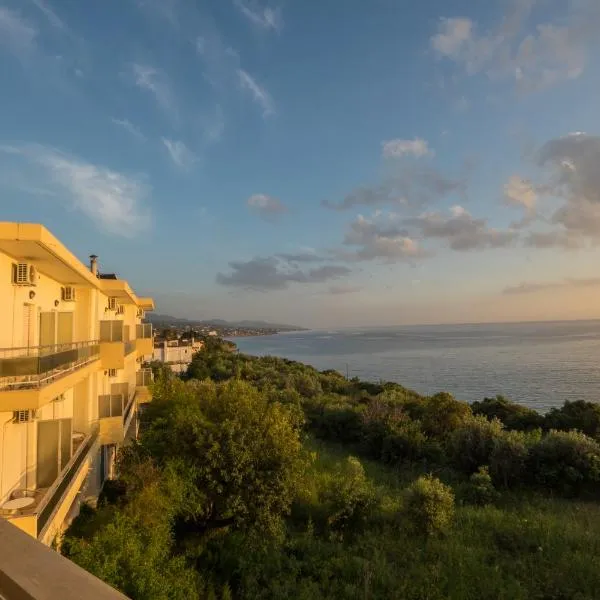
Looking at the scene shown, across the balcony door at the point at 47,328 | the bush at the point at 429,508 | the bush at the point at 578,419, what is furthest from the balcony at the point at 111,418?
the bush at the point at 578,419

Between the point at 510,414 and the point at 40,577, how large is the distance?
96.4 ft

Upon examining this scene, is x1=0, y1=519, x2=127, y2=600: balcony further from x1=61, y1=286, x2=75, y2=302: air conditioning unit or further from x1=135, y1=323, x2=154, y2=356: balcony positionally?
x1=135, y1=323, x2=154, y2=356: balcony

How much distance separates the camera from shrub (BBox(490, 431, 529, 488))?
54.7 feet

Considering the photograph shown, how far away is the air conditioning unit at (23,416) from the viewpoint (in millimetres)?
7251

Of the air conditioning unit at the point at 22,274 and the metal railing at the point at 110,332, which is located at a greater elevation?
the air conditioning unit at the point at 22,274

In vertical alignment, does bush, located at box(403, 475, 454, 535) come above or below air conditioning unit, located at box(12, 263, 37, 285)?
below

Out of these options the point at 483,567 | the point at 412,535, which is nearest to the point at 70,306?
the point at 412,535

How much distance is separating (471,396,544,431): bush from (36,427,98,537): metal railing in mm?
20173

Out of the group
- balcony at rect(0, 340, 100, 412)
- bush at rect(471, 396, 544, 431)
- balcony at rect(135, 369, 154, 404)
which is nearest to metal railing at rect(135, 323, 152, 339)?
balcony at rect(135, 369, 154, 404)

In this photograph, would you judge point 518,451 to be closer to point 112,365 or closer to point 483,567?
point 483,567

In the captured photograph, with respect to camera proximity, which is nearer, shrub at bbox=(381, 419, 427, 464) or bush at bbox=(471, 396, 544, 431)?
shrub at bbox=(381, 419, 427, 464)

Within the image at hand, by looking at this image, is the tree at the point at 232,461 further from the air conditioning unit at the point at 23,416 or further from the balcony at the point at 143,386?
the balcony at the point at 143,386

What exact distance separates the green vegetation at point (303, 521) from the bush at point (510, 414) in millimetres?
8824

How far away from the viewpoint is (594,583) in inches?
376
